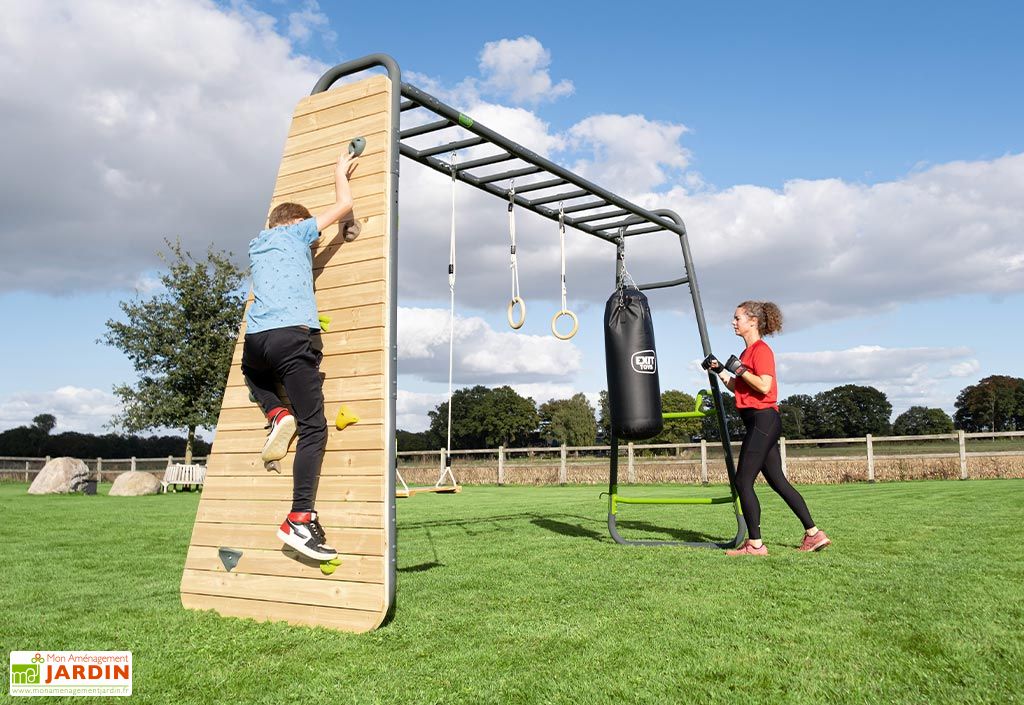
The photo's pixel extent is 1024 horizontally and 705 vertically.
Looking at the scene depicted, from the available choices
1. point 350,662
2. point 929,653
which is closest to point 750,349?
point 929,653

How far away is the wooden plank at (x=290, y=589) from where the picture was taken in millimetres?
3389

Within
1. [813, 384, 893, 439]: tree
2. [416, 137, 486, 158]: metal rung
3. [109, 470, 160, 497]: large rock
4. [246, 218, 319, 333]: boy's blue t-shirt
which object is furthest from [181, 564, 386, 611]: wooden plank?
[813, 384, 893, 439]: tree

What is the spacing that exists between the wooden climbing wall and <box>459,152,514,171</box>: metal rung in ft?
5.16

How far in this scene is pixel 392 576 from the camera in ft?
11.3

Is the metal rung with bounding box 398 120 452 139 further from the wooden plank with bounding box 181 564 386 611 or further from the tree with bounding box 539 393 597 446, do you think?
the tree with bounding box 539 393 597 446

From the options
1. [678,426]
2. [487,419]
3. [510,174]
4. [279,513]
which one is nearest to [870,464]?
[510,174]

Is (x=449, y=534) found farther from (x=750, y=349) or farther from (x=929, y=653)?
(x=929, y=653)

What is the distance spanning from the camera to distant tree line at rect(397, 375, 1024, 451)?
90.1 metres

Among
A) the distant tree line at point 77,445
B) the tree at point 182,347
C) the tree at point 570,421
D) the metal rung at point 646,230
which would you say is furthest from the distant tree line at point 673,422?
the metal rung at point 646,230

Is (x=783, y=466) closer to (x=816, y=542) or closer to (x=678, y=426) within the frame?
(x=816, y=542)

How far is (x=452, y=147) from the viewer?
5.60 meters

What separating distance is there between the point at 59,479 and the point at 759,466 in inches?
768

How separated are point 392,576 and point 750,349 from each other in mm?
3545

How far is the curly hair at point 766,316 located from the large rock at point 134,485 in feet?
56.5
